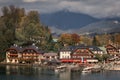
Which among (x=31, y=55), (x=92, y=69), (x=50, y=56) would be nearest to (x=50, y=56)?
(x=50, y=56)

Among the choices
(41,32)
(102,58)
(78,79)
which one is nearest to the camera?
(78,79)

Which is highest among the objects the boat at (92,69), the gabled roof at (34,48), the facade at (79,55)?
the gabled roof at (34,48)

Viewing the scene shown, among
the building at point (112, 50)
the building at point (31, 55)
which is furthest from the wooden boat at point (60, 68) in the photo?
the building at point (112, 50)

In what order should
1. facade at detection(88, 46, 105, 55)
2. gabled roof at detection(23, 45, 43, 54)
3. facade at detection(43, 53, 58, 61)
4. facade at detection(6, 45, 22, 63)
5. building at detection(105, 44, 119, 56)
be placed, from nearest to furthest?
facade at detection(43, 53, 58, 61), facade at detection(88, 46, 105, 55), gabled roof at detection(23, 45, 43, 54), facade at detection(6, 45, 22, 63), building at detection(105, 44, 119, 56)

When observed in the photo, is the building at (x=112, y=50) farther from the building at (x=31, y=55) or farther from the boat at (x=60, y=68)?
the boat at (x=60, y=68)

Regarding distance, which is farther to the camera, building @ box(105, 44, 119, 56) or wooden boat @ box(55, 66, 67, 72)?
building @ box(105, 44, 119, 56)

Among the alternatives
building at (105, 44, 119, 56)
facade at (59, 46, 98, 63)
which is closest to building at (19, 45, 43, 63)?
facade at (59, 46, 98, 63)

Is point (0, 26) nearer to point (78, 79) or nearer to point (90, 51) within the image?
point (90, 51)

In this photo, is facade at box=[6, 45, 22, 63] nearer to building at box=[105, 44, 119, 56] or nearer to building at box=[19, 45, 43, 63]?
building at box=[19, 45, 43, 63]

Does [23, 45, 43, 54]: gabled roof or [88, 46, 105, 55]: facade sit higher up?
[23, 45, 43, 54]: gabled roof

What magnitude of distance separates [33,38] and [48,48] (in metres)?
4.36

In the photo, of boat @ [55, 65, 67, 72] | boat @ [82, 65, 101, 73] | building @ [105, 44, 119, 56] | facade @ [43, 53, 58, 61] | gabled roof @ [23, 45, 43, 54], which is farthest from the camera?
building @ [105, 44, 119, 56]

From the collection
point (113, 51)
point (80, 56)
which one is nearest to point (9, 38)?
point (80, 56)

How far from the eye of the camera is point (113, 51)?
8881 cm
